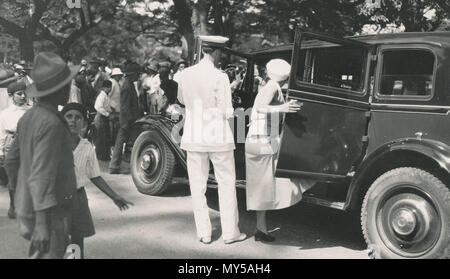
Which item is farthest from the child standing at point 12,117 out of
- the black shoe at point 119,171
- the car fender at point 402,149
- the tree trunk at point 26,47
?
the tree trunk at point 26,47

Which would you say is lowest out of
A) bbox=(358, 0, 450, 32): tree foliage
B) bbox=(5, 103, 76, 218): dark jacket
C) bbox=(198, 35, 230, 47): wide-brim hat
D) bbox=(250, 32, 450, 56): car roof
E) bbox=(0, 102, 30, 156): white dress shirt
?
bbox=(0, 102, 30, 156): white dress shirt

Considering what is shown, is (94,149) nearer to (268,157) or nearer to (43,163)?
(268,157)

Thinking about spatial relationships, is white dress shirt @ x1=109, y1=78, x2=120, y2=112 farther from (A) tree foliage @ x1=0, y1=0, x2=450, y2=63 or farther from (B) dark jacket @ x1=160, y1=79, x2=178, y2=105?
(A) tree foliage @ x1=0, y1=0, x2=450, y2=63

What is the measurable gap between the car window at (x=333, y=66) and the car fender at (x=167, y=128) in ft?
6.53

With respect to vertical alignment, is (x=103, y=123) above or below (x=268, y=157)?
below

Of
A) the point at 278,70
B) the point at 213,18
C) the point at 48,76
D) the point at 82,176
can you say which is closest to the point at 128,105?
the point at 278,70

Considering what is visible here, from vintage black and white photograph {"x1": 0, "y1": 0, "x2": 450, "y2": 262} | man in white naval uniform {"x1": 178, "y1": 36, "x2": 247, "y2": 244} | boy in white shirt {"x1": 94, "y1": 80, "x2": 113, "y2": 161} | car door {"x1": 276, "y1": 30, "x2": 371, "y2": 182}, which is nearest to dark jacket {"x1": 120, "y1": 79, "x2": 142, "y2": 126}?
boy in white shirt {"x1": 94, "y1": 80, "x2": 113, "y2": 161}

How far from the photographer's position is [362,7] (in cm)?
1416

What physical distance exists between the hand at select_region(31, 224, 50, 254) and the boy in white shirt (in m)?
6.96

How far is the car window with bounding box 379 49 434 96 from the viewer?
14.8 feet

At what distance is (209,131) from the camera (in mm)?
4734

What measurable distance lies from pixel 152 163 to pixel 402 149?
3.60m
